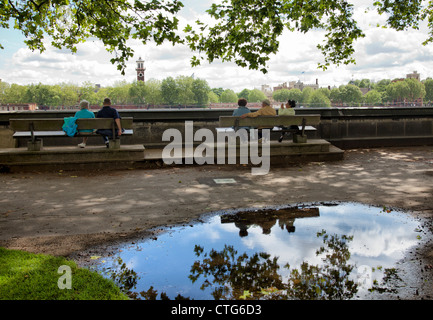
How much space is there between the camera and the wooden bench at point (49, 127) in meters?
9.26

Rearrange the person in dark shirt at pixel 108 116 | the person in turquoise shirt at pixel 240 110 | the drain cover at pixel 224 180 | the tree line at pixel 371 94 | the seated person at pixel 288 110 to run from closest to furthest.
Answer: the drain cover at pixel 224 180 → the person in dark shirt at pixel 108 116 → the person in turquoise shirt at pixel 240 110 → the seated person at pixel 288 110 → the tree line at pixel 371 94

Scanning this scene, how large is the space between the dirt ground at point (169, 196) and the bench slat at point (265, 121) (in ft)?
4.18

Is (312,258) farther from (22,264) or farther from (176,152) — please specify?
(176,152)

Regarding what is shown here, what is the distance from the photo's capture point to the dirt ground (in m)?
4.68

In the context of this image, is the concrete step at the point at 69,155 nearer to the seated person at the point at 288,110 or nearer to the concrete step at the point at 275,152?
the concrete step at the point at 275,152

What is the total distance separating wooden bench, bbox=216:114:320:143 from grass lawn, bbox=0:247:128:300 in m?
6.79

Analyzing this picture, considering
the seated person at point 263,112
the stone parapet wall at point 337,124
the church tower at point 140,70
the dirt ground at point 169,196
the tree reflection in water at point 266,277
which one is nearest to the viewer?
the tree reflection in water at point 266,277

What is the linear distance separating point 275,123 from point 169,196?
462 cm

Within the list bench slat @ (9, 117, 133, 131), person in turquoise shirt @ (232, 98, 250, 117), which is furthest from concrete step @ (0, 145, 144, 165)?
person in turquoise shirt @ (232, 98, 250, 117)

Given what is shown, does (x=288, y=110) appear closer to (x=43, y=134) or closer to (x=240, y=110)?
(x=240, y=110)

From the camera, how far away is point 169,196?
22.3 feet

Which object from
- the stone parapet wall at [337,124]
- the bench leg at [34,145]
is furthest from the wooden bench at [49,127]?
the stone parapet wall at [337,124]

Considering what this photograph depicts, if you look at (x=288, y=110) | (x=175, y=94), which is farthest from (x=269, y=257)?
(x=175, y=94)

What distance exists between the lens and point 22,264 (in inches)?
148
